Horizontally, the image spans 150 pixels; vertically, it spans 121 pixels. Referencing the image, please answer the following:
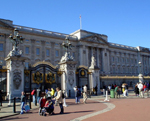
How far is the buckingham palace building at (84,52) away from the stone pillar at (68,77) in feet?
3.62

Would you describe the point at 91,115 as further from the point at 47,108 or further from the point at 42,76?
the point at 42,76

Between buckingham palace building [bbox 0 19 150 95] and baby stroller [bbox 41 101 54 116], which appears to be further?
buckingham palace building [bbox 0 19 150 95]

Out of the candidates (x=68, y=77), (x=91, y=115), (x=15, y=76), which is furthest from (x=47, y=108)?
(x=68, y=77)

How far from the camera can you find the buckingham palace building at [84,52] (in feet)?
108

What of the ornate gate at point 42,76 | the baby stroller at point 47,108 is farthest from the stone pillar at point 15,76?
the baby stroller at point 47,108

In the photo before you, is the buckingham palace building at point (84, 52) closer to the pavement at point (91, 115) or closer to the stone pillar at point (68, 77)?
the stone pillar at point (68, 77)

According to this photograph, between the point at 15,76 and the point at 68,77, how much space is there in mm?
5945

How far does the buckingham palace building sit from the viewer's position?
32900 millimetres

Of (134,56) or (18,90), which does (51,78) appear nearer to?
(18,90)

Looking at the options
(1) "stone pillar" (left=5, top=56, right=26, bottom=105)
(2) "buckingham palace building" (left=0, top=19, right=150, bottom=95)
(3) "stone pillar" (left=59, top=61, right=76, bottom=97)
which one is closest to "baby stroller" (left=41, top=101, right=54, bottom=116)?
(1) "stone pillar" (left=5, top=56, right=26, bottom=105)

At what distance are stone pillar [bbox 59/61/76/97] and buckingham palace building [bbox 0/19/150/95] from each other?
1103mm

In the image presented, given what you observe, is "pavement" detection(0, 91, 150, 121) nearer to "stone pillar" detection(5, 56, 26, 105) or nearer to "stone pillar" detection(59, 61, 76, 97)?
"stone pillar" detection(5, 56, 26, 105)

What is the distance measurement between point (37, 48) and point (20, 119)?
39.3 metres

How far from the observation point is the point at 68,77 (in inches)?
765
